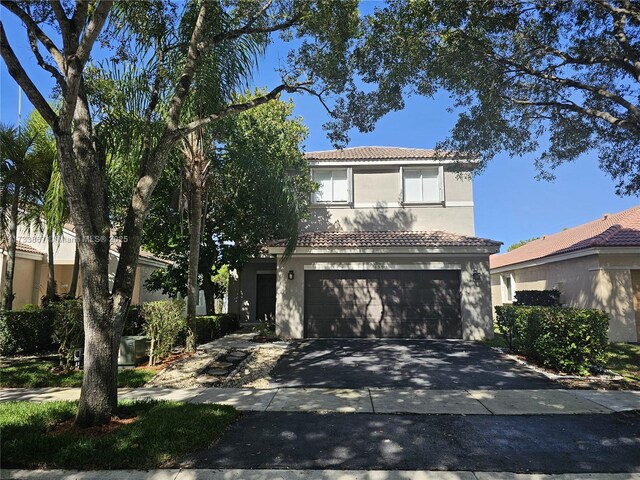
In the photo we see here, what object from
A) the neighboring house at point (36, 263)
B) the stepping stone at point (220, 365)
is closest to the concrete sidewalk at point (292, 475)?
the stepping stone at point (220, 365)

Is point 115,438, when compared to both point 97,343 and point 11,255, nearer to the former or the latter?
point 97,343

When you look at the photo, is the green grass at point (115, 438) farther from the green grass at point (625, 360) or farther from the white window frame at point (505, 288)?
the white window frame at point (505, 288)

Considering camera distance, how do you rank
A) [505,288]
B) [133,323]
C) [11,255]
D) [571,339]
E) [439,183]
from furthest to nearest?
[505,288]
[439,183]
[133,323]
[11,255]
[571,339]

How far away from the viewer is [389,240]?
1483 cm

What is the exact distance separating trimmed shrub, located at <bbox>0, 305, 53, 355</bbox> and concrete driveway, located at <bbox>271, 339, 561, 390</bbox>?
6.56m

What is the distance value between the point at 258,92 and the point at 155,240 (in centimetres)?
820

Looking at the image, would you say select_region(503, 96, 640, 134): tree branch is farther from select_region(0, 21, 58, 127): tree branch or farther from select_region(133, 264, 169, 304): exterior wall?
select_region(133, 264, 169, 304): exterior wall

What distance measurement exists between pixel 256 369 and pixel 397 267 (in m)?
6.45

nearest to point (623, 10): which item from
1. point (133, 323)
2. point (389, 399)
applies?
point (389, 399)

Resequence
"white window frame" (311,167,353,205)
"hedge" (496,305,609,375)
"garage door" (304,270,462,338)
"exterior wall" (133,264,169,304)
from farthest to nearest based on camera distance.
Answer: "exterior wall" (133,264,169,304), "white window frame" (311,167,353,205), "garage door" (304,270,462,338), "hedge" (496,305,609,375)

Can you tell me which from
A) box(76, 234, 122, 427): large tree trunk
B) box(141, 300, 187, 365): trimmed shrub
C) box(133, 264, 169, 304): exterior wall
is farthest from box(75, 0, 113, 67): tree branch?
box(133, 264, 169, 304): exterior wall

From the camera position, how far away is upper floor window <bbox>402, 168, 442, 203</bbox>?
54.7 ft

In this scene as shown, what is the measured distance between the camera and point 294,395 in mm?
7664

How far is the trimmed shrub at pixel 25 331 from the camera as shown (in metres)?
10.7
